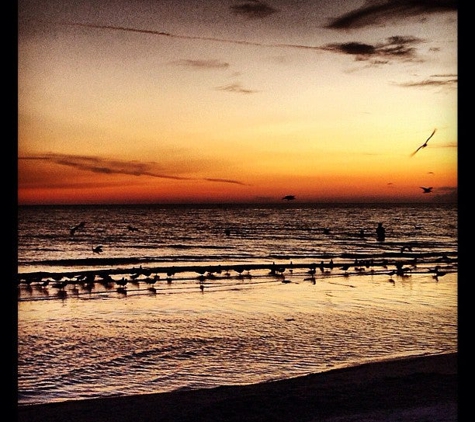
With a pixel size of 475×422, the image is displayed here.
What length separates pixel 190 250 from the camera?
46250 mm

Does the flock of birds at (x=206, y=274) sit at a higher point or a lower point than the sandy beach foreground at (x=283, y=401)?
lower

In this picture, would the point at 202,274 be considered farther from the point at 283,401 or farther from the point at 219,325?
the point at 283,401

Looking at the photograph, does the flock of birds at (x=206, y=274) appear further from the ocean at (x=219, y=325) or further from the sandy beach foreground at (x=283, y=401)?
the sandy beach foreground at (x=283, y=401)

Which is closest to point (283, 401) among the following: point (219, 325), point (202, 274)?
point (219, 325)

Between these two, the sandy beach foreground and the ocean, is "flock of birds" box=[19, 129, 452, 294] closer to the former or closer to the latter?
the ocean

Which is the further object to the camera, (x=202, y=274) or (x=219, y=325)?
(x=202, y=274)

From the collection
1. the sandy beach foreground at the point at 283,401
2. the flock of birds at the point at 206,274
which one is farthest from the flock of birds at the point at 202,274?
the sandy beach foreground at the point at 283,401

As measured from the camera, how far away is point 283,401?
25.7ft

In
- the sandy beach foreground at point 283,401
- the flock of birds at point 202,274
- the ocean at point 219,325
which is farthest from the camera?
the flock of birds at point 202,274

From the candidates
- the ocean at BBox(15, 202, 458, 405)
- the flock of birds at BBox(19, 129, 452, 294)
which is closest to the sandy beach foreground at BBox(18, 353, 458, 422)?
the ocean at BBox(15, 202, 458, 405)

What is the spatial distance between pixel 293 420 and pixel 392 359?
14.2 feet

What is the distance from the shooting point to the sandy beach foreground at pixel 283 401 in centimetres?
728
